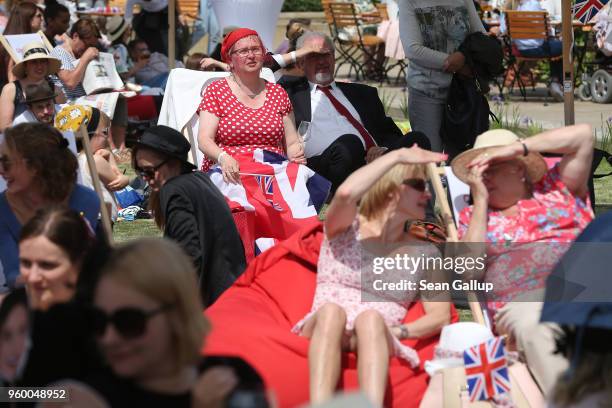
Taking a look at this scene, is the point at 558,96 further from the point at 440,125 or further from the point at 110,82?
the point at 440,125

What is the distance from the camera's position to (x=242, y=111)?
23.3 ft

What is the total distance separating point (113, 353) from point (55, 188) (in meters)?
2.15

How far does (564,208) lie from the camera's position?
5.06 m

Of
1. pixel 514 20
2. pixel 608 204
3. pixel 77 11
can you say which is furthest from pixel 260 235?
pixel 77 11

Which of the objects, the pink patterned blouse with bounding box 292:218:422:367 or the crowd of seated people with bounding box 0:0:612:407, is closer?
the crowd of seated people with bounding box 0:0:612:407

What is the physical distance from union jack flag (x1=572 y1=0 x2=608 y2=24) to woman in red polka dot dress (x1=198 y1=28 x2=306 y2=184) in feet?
10.2

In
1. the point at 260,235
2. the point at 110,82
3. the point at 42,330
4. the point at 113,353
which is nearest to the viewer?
the point at 113,353

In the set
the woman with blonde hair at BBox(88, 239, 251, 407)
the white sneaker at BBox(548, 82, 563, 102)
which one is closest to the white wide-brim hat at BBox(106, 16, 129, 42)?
the white sneaker at BBox(548, 82, 563, 102)

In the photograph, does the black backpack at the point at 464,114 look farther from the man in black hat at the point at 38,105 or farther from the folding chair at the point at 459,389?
the folding chair at the point at 459,389

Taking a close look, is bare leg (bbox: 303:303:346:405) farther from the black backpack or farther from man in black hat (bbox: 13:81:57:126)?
man in black hat (bbox: 13:81:57:126)

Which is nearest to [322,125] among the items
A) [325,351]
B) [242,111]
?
[242,111]

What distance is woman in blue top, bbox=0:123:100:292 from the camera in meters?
5.01

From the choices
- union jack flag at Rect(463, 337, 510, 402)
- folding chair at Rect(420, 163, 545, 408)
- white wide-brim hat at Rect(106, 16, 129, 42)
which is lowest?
folding chair at Rect(420, 163, 545, 408)

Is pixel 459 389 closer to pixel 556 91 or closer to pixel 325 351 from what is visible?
pixel 325 351
